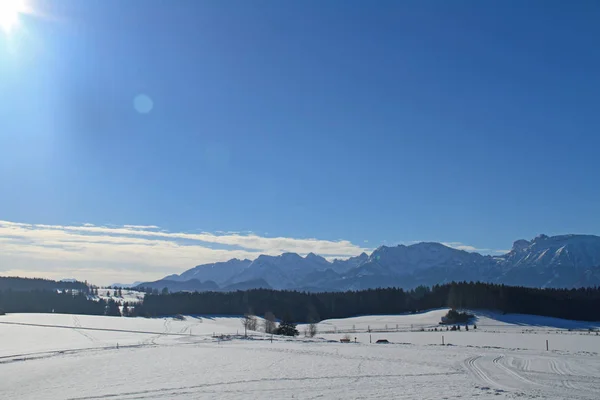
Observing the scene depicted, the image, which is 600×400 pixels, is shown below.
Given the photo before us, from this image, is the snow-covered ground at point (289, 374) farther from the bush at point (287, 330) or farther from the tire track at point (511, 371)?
the bush at point (287, 330)

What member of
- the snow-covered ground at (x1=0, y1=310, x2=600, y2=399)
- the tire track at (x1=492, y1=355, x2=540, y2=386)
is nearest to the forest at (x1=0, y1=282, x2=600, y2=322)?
the snow-covered ground at (x1=0, y1=310, x2=600, y2=399)

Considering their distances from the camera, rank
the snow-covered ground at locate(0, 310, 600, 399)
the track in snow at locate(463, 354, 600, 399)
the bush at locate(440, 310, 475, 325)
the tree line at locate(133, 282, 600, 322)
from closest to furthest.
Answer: the track in snow at locate(463, 354, 600, 399)
the snow-covered ground at locate(0, 310, 600, 399)
the bush at locate(440, 310, 475, 325)
the tree line at locate(133, 282, 600, 322)

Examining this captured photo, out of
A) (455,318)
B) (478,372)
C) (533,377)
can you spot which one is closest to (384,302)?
(455,318)

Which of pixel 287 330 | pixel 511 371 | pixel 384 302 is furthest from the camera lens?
pixel 384 302

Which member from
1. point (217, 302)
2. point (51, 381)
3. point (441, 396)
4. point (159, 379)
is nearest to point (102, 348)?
point (51, 381)

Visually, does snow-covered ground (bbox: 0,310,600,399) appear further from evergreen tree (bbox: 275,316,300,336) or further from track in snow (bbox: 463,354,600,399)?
evergreen tree (bbox: 275,316,300,336)

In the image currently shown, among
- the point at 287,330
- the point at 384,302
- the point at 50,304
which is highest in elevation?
the point at 287,330

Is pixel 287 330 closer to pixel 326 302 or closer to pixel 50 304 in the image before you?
pixel 326 302

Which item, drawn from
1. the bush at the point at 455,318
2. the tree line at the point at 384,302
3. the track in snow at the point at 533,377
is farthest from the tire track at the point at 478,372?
the tree line at the point at 384,302

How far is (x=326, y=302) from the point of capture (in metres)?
177

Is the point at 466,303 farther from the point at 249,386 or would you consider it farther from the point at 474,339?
the point at 249,386

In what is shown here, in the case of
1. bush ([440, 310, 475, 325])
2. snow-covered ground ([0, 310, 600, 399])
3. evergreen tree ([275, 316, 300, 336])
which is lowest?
bush ([440, 310, 475, 325])

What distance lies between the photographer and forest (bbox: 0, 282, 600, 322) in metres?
136

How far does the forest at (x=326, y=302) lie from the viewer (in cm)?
13650
